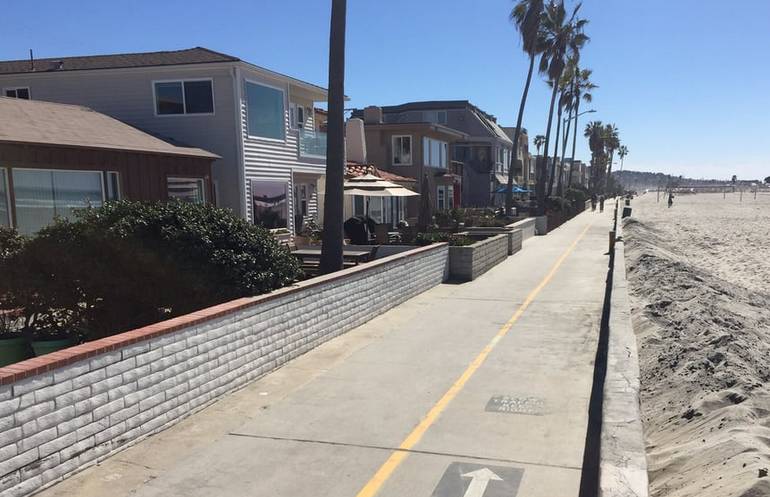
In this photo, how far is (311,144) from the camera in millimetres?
22359

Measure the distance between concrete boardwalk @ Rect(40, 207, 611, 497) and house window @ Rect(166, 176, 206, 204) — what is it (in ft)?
26.1

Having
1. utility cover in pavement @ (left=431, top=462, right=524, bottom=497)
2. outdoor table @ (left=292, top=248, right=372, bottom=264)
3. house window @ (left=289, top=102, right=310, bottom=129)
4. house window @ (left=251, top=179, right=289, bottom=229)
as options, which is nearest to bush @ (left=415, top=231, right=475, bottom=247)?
outdoor table @ (left=292, top=248, right=372, bottom=264)

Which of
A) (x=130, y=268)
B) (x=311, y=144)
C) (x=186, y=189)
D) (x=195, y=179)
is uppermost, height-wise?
(x=311, y=144)

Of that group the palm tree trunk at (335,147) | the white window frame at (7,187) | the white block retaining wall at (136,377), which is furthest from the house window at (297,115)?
the white block retaining wall at (136,377)

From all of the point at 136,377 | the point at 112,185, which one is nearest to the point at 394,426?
the point at 136,377

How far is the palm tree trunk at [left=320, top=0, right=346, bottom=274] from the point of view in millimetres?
11203

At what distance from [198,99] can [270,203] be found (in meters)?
3.92

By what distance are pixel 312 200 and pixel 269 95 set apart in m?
6.02

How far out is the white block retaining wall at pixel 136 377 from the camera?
442cm

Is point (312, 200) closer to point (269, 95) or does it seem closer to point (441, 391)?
point (269, 95)

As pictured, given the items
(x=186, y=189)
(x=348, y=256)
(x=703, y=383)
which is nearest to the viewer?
(x=703, y=383)

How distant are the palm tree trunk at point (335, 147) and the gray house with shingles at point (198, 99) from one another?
6989mm

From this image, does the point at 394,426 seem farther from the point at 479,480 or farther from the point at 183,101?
the point at 183,101

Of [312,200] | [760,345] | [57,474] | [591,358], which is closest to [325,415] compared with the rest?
[57,474]
